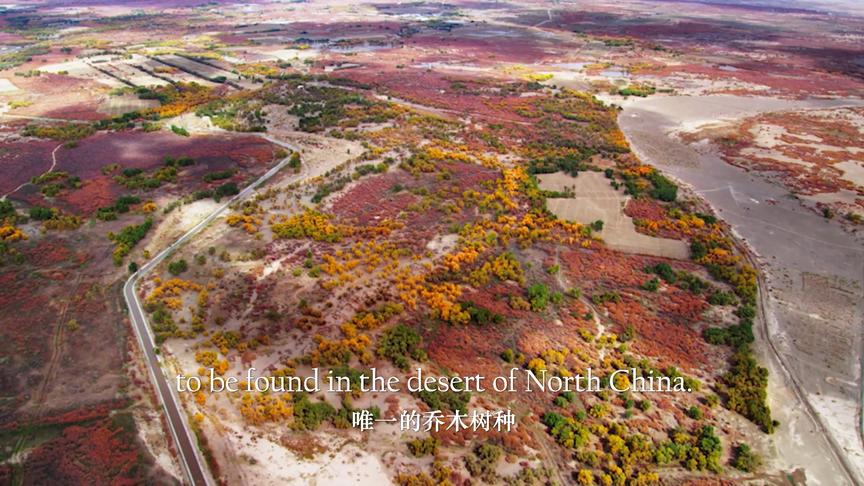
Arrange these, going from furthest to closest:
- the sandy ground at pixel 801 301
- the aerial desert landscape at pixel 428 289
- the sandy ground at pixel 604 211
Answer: the sandy ground at pixel 604 211 → the sandy ground at pixel 801 301 → the aerial desert landscape at pixel 428 289

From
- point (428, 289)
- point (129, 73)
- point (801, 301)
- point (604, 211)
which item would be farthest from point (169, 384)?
point (129, 73)

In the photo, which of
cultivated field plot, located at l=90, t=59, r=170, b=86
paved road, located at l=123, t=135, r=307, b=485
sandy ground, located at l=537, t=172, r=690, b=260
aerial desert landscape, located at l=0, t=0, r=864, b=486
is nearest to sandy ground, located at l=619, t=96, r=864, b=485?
aerial desert landscape, located at l=0, t=0, r=864, b=486

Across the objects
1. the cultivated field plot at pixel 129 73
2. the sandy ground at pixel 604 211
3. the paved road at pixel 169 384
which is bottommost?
the paved road at pixel 169 384

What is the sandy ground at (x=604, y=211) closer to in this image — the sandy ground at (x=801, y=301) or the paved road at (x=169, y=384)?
the sandy ground at (x=801, y=301)

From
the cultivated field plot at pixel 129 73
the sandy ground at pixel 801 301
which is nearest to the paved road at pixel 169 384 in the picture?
the sandy ground at pixel 801 301

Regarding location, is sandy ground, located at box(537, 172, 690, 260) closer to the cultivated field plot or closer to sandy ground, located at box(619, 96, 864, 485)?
sandy ground, located at box(619, 96, 864, 485)
